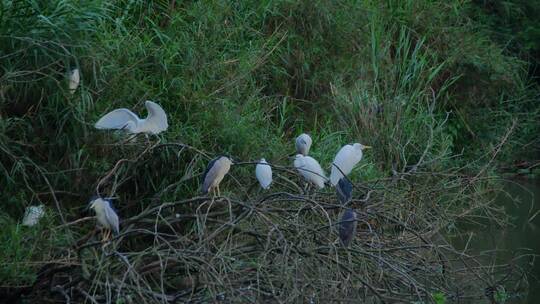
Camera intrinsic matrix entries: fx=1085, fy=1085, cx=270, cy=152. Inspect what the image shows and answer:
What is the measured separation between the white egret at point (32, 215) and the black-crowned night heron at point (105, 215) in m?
0.34

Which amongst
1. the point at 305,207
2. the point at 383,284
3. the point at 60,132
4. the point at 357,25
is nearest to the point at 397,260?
the point at 383,284

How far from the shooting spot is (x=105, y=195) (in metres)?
5.71

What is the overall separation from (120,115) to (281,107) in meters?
2.60

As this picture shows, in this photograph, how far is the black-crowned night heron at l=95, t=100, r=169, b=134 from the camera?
5625mm

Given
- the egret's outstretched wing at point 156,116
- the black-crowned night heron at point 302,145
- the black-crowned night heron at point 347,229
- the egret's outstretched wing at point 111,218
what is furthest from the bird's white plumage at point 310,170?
the egret's outstretched wing at point 111,218

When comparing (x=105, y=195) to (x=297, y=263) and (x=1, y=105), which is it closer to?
(x=1, y=105)

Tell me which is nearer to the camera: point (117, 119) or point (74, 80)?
point (117, 119)

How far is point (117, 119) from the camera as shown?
5652mm

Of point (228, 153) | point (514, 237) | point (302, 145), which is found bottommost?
point (514, 237)

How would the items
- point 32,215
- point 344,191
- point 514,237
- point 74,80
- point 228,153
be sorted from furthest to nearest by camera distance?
point 514,237, point 228,153, point 74,80, point 344,191, point 32,215

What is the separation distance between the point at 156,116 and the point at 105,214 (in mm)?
815

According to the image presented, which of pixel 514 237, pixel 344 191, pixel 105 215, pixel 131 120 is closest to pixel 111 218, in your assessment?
pixel 105 215

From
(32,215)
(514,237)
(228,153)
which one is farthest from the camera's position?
(514,237)

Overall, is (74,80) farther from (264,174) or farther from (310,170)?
(310,170)
